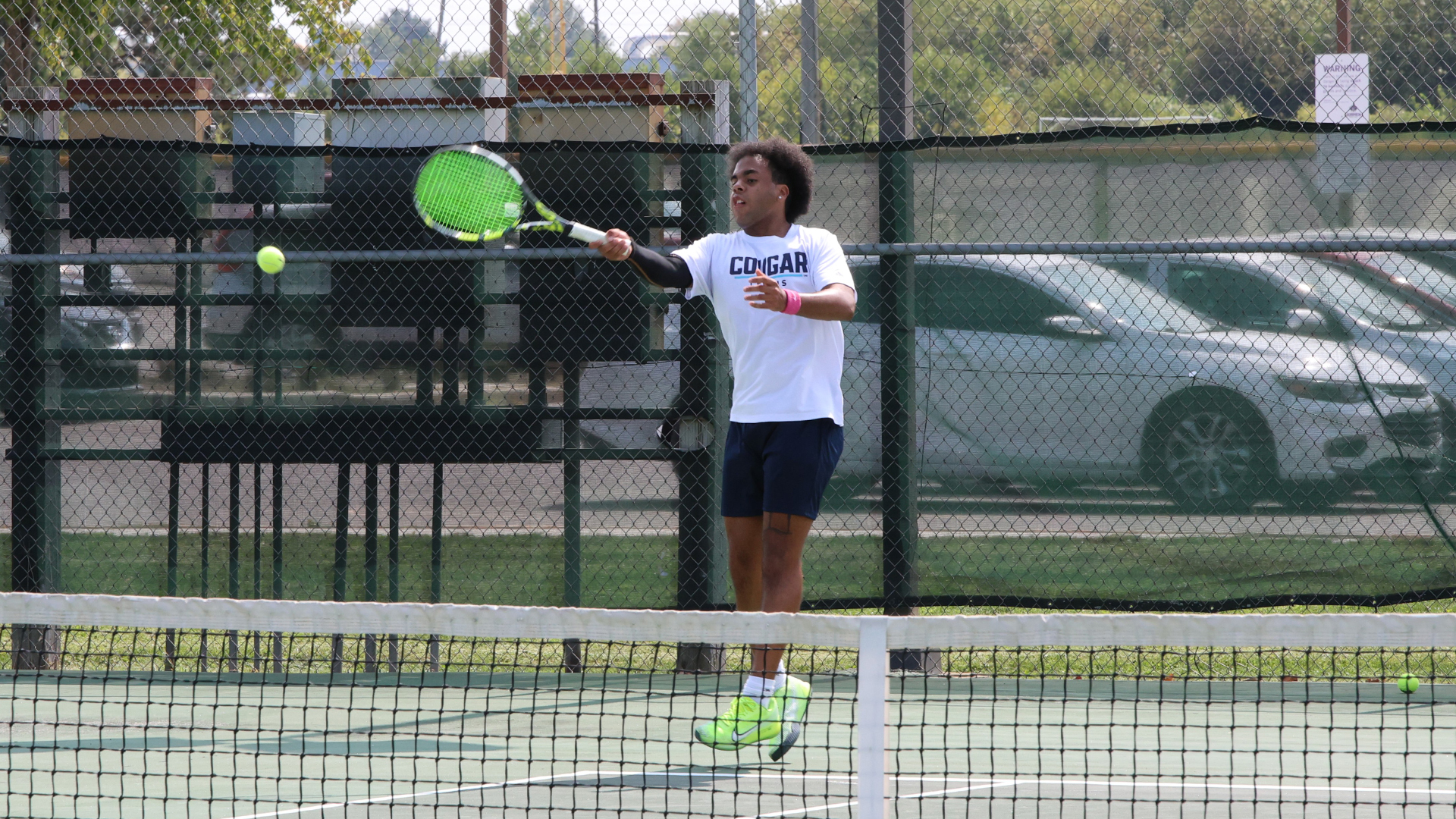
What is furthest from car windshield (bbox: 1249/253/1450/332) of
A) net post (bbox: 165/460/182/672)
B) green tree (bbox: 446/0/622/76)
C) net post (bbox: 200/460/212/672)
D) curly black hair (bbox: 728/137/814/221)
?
net post (bbox: 165/460/182/672)

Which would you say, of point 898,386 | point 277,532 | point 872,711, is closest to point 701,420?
point 898,386

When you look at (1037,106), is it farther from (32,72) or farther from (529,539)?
(32,72)

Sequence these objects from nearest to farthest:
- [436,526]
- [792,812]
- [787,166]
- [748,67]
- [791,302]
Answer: [792,812]
[791,302]
[787,166]
[748,67]
[436,526]

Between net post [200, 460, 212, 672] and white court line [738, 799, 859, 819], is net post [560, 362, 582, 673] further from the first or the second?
white court line [738, 799, 859, 819]

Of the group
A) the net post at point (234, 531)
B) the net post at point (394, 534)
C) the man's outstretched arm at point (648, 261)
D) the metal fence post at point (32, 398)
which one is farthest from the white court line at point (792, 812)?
the metal fence post at point (32, 398)

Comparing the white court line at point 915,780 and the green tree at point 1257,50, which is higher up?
the green tree at point 1257,50

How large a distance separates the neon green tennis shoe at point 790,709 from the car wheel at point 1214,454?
1.93 metres

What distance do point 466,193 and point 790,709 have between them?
177 centimetres

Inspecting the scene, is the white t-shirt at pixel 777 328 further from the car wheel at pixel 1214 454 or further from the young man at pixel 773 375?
the car wheel at pixel 1214 454

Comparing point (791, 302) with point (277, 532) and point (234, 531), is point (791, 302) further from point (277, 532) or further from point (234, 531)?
point (234, 531)

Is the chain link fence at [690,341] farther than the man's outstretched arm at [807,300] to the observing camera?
Yes

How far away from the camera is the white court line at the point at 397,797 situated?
3.64 metres

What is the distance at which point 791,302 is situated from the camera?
3.78 m

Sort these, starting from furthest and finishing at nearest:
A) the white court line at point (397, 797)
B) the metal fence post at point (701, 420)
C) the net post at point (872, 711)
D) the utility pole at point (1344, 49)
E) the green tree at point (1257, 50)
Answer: the green tree at point (1257, 50)
the metal fence post at point (701, 420)
the utility pole at point (1344, 49)
the white court line at point (397, 797)
the net post at point (872, 711)
